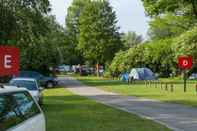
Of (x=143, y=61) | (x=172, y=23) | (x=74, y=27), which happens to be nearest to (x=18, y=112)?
(x=172, y=23)

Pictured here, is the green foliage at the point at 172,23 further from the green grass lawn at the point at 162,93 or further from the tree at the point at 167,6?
the green grass lawn at the point at 162,93

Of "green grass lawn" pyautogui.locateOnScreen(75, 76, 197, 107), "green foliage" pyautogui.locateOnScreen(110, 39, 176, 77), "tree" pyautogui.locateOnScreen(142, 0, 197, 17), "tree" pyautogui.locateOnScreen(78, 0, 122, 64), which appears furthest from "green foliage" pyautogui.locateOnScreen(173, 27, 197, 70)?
"tree" pyautogui.locateOnScreen(78, 0, 122, 64)

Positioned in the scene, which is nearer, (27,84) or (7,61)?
(7,61)

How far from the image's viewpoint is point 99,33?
10512 cm

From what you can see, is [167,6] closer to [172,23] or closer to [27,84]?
[172,23]

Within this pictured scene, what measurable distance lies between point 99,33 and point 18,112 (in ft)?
317

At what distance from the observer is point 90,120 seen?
66.9 ft

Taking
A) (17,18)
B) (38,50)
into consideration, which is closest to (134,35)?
(38,50)

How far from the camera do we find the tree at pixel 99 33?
105 meters

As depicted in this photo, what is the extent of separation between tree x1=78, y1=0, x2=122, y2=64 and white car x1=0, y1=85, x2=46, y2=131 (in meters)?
94.7

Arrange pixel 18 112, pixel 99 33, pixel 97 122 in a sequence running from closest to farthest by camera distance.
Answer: pixel 18 112, pixel 97 122, pixel 99 33

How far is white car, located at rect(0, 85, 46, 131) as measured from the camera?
8008 mm

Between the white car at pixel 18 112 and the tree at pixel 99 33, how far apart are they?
94.7 meters

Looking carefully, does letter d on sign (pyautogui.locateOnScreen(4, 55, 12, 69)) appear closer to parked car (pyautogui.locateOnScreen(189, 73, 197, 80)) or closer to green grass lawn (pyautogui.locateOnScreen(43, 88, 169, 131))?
green grass lawn (pyautogui.locateOnScreen(43, 88, 169, 131))
